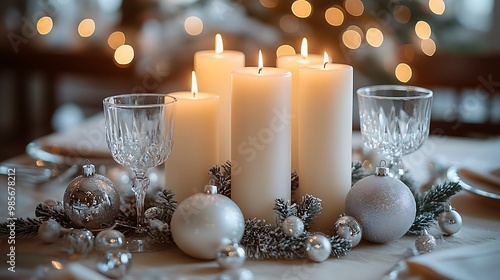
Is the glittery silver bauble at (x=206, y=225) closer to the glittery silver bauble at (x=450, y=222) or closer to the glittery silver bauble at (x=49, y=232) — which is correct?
the glittery silver bauble at (x=49, y=232)

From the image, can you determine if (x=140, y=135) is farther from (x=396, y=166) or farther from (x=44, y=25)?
(x=44, y=25)

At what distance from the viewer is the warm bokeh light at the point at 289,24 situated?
3.16 metres

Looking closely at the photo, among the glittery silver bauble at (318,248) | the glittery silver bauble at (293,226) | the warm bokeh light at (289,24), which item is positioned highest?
the warm bokeh light at (289,24)

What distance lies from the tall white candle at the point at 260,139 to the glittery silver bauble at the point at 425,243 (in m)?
0.21

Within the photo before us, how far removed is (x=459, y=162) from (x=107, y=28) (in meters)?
3.45

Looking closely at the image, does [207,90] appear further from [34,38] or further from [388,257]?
[34,38]

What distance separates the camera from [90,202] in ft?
3.46

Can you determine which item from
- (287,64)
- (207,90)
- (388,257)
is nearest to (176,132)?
(207,90)

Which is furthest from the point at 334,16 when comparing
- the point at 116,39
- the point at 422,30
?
the point at 116,39

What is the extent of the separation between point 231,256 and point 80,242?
0.23m

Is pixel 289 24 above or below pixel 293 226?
above

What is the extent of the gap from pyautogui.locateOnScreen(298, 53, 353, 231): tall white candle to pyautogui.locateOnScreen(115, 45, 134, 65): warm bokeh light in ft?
10.3

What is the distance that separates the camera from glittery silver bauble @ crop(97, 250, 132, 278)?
2.90 ft

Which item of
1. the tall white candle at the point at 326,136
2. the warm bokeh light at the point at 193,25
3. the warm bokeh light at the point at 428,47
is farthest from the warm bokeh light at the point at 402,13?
the tall white candle at the point at 326,136
